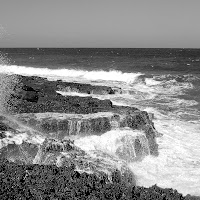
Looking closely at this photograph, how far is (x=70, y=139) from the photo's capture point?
1123cm

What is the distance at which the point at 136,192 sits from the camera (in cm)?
546

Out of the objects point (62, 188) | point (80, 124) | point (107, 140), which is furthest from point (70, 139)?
point (62, 188)

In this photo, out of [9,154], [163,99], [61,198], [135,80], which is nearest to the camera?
[61,198]

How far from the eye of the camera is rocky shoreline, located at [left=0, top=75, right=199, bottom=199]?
5.90 meters

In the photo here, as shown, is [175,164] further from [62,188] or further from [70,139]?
[62,188]

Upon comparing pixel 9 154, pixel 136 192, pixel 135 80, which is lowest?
pixel 135 80

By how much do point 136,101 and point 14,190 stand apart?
17197mm

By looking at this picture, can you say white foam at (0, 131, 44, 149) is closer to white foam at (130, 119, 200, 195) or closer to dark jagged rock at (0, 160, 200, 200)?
dark jagged rock at (0, 160, 200, 200)

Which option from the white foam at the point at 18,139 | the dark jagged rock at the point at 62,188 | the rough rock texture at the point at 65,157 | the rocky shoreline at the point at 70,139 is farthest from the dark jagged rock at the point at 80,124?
the dark jagged rock at the point at 62,188

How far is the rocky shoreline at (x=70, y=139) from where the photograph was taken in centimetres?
590

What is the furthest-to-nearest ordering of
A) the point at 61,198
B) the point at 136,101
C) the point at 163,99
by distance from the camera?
1. the point at 163,99
2. the point at 136,101
3. the point at 61,198

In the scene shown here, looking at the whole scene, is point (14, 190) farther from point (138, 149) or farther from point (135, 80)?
point (135, 80)

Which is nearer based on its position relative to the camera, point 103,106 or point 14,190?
point 14,190

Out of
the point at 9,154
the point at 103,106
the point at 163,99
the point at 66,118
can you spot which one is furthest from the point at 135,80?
the point at 9,154
